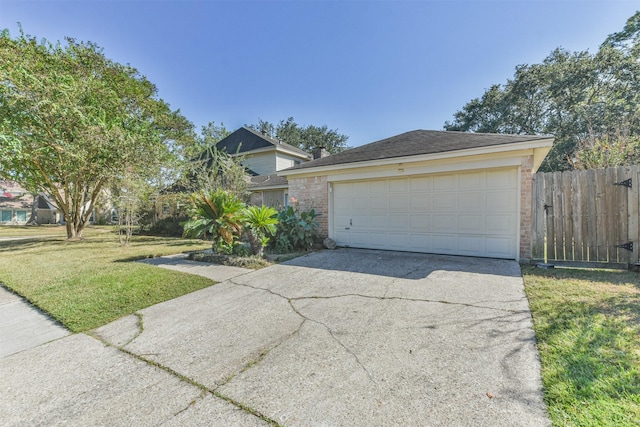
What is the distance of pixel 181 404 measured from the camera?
196 centimetres

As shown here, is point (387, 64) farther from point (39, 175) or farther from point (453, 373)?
point (39, 175)

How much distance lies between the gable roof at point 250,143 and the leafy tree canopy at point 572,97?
671 inches

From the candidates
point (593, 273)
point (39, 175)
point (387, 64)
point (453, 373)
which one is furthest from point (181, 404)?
point (39, 175)

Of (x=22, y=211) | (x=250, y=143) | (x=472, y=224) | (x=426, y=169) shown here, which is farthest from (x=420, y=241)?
(x=22, y=211)

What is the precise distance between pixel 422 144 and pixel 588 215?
13.1 ft

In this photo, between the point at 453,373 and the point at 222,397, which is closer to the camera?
the point at 222,397

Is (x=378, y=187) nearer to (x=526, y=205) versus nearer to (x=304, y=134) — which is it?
(x=526, y=205)

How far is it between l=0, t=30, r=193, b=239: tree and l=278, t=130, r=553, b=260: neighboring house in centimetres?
755

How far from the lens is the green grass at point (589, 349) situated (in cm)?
172

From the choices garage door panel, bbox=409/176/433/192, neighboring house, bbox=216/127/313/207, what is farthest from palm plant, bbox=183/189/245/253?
neighboring house, bbox=216/127/313/207

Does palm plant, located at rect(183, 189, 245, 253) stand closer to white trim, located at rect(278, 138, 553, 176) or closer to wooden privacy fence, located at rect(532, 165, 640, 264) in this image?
white trim, located at rect(278, 138, 553, 176)

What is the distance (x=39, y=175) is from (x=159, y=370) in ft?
45.2

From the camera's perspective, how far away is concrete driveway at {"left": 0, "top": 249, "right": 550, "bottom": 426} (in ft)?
6.04

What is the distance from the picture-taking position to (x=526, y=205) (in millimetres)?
5824
